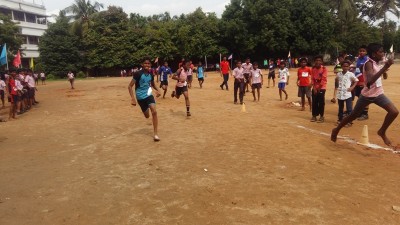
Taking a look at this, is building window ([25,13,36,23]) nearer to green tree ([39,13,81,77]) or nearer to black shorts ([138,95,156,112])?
green tree ([39,13,81,77])

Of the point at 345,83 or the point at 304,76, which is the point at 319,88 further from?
the point at 304,76

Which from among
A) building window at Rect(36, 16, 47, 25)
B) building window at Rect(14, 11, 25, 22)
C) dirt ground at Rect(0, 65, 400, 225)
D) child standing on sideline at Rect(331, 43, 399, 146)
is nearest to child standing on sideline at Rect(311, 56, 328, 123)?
dirt ground at Rect(0, 65, 400, 225)

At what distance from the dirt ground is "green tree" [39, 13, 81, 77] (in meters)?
41.2

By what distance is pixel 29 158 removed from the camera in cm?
639

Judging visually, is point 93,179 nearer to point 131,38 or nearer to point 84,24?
point 131,38

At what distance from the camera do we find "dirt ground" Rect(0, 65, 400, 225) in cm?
381

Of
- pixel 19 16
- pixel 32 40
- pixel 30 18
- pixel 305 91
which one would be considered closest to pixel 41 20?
pixel 30 18

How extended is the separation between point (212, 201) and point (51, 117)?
9.03 m

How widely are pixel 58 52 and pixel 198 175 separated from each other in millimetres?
47402

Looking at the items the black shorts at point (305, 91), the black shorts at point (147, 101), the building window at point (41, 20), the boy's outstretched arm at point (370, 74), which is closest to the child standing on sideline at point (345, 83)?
the black shorts at point (305, 91)

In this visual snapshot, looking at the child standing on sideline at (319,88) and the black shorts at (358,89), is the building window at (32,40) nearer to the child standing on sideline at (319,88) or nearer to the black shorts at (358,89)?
the child standing on sideline at (319,88)

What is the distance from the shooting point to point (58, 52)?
47.5 m

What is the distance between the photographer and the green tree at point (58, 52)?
155 feet

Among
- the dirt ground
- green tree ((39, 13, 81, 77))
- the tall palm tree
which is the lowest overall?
the dirt ground
